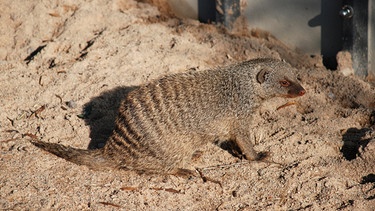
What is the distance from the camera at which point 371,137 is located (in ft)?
12.6

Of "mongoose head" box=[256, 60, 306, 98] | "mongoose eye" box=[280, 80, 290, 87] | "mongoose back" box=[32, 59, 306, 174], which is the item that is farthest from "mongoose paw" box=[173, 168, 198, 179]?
"mongoose eye" box=[280, 80, 290, 87]

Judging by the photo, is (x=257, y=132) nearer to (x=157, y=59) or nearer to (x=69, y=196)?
(x=157, y=59)

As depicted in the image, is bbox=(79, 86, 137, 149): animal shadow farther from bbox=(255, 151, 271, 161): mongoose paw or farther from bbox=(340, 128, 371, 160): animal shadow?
bbox=(340, 128, 371, 160): animal shadow

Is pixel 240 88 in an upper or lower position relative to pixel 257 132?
upper

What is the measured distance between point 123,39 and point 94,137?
1142mm

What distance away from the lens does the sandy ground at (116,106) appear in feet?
11.3

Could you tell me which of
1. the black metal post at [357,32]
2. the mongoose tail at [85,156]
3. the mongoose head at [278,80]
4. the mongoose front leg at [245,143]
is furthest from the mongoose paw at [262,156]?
the black metal post at [357,32]

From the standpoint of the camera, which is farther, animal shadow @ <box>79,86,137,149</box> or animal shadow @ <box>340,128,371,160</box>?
animal shadow @ <box>79,86,137,149</box>

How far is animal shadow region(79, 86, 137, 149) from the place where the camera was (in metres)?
4.06

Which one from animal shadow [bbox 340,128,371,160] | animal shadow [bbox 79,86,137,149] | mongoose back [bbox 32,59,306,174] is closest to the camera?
mongoose back [bbox 32,59,306,174]

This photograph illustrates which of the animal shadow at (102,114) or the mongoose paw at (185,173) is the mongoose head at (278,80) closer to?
the mongoose paw at (185,173)

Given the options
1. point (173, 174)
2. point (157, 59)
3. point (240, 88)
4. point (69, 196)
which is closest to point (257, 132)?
point (240, 88)

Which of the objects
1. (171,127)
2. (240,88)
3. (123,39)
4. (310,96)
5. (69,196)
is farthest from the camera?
(123,39)

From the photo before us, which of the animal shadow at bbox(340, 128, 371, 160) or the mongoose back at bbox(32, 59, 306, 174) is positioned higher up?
the mongoose back at bbox(32, 59, 306, 174)
